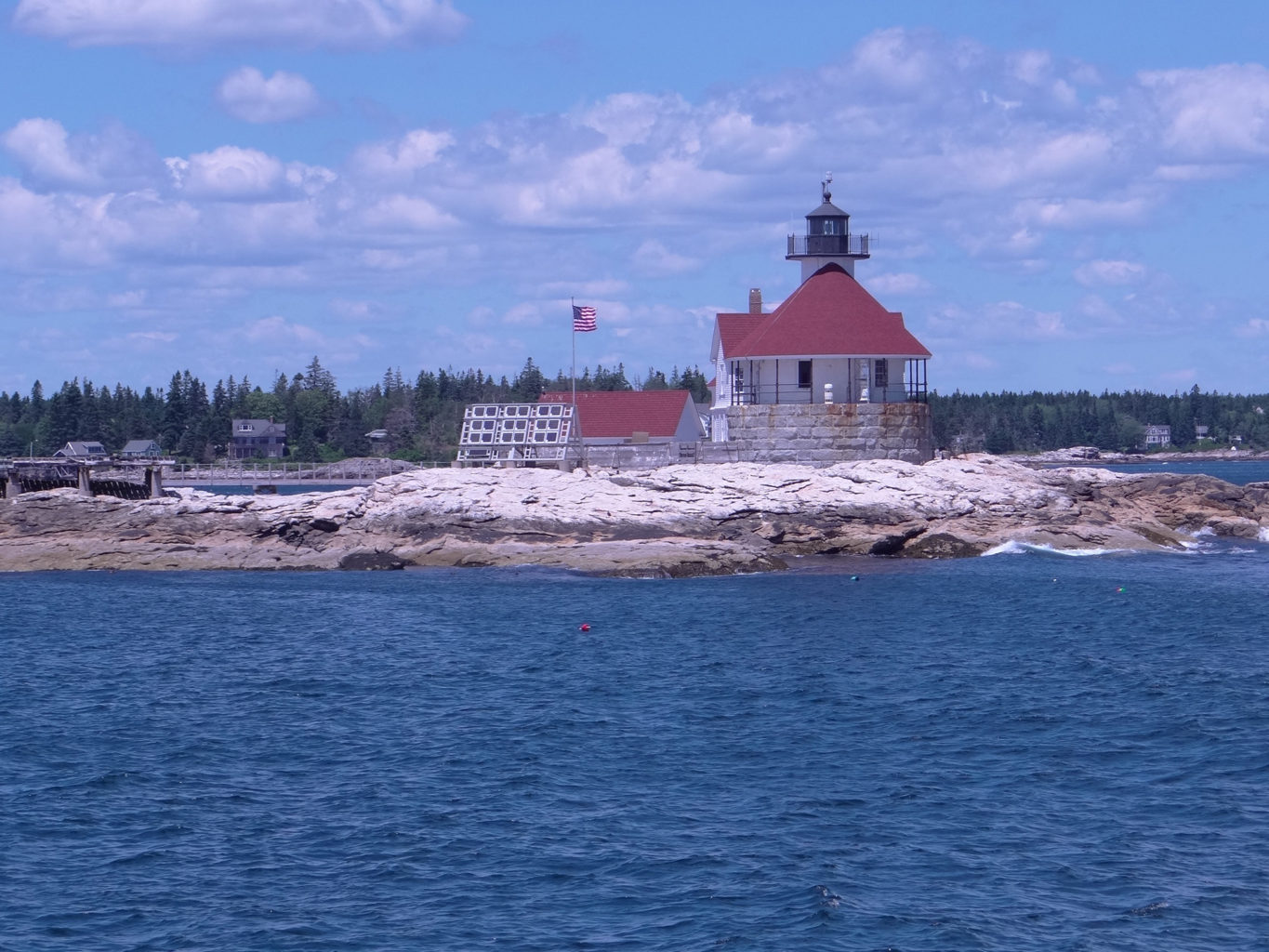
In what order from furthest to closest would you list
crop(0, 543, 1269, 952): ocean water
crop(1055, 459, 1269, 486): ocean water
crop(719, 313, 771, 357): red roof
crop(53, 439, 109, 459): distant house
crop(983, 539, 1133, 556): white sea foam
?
crop(1055, 459, 1269, 486): ocean water, crop(53, 439, 109, 459): distant house, crop(719, 313, 771, 357): red roof, crop(983, 539, 1133, 556): white sea foam, crop(0, 543, 1269, 952): ocean water

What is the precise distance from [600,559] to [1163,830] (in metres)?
25.3

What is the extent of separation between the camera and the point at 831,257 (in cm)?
5372

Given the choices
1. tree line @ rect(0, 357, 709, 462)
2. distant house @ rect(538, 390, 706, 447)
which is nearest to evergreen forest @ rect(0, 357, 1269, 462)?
tree line @ rect(0, 357, 709, 462)

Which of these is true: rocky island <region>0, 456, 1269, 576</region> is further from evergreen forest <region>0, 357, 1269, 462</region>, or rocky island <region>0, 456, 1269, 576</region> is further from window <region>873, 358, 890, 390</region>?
evergreen forest <region>0, 357, 1269, 462</region>

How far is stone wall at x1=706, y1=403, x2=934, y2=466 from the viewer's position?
48469mm

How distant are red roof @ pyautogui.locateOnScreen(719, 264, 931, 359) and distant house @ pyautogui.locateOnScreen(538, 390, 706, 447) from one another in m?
8.64

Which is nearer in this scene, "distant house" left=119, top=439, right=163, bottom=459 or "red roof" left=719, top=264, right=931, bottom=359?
"red roof" left=719, top=264, right=931, bottom=359

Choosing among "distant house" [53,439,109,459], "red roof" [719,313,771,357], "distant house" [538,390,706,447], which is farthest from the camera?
"distant house" [53,439,109,459]

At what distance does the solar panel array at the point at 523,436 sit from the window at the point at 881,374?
10867 mm

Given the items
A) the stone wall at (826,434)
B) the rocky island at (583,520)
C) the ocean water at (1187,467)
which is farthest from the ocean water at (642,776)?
the ocean water at (1187,467)

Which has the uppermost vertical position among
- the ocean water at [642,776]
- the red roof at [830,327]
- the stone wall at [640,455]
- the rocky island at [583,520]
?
the red roof at [830,327]

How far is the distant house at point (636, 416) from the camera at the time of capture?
61.3m

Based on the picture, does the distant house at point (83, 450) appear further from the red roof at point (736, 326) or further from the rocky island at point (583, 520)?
the red roof at point (736, 326)

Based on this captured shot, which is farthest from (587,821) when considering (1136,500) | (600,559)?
(1136,500)
